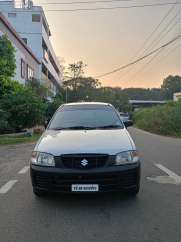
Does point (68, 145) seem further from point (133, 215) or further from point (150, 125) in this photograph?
point (150, 125)

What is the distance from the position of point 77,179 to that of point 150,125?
74.9 feet

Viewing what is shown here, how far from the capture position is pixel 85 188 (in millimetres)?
5105

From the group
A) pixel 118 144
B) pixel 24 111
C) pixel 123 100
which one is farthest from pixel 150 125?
pixel 123 100

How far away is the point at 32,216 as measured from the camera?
4902 mm

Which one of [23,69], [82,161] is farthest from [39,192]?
[23,69]

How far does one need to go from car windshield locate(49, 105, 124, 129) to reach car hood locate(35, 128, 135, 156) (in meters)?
0.44

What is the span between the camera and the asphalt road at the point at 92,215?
13.6ft

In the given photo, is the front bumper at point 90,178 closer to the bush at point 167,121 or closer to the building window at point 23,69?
the bush at point 167,121

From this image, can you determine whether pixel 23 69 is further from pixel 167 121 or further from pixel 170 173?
pixel 170 173

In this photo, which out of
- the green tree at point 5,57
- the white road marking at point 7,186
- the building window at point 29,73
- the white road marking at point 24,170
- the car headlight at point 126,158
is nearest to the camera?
the car headlight at point 126,158

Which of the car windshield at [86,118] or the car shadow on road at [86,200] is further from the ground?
the car windshield at [86,118]

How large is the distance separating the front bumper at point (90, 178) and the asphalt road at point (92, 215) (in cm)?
35

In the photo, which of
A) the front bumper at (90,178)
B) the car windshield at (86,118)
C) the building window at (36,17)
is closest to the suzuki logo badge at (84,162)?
the front bumper at (90,178)

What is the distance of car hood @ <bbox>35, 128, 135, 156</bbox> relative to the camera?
522 cm
